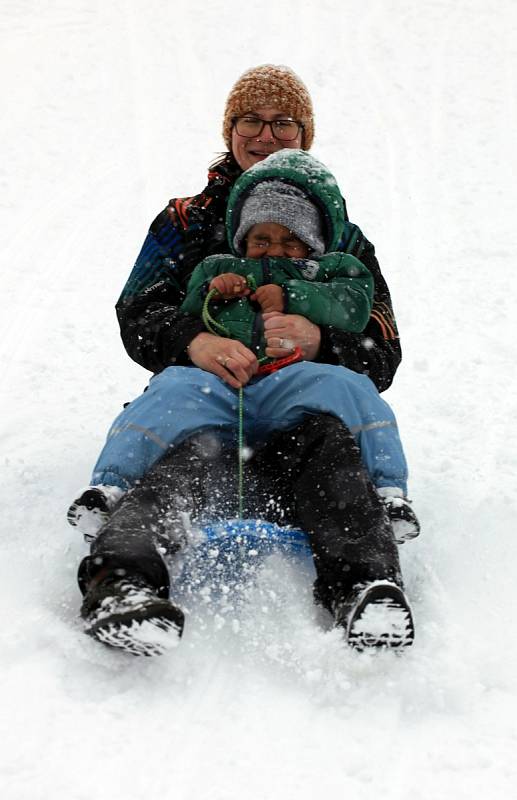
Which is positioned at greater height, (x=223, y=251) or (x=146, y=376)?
(x=223, y=251)

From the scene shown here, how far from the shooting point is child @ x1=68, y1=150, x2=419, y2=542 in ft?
7.02

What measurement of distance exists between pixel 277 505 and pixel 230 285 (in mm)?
645

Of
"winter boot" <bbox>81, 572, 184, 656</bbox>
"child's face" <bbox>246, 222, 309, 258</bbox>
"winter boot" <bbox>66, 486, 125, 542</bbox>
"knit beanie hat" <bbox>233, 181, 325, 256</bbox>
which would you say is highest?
"knit beanie hat" <bbox>233, 181, 325, 256</bbox>

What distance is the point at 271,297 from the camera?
244 cm

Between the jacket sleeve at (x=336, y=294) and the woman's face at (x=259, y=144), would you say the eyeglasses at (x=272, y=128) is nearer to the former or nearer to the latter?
the woman's face at (x=259, y=144)

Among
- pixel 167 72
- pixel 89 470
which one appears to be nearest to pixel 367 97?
pixel 167 72

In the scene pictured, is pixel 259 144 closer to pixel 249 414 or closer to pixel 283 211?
pixel 283 211

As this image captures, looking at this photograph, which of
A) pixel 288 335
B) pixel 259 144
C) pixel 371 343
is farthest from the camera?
pixel 259 144

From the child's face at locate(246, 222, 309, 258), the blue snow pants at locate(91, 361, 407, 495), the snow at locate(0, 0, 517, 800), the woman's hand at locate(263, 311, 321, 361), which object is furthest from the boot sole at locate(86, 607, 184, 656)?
the child's face at locate(246, 222, 309, 258)

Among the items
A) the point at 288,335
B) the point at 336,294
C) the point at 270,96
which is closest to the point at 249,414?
the point at 288,335

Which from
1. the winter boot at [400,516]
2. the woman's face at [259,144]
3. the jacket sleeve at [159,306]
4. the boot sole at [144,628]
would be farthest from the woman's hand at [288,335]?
the boot sole at [144,628]

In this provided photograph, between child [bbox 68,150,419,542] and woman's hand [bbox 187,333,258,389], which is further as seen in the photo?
woman's hand [bbox 187,333,258,389]

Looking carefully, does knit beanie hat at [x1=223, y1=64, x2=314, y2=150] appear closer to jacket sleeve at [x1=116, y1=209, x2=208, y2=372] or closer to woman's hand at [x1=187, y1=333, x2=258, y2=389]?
jacket sleeve at [x1=116, y1=209, x2=208, y2=372]

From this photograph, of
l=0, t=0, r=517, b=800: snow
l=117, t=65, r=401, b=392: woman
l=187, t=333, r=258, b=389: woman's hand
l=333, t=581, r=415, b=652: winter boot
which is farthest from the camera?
l=117, t=65, r=401, b=392: woman
